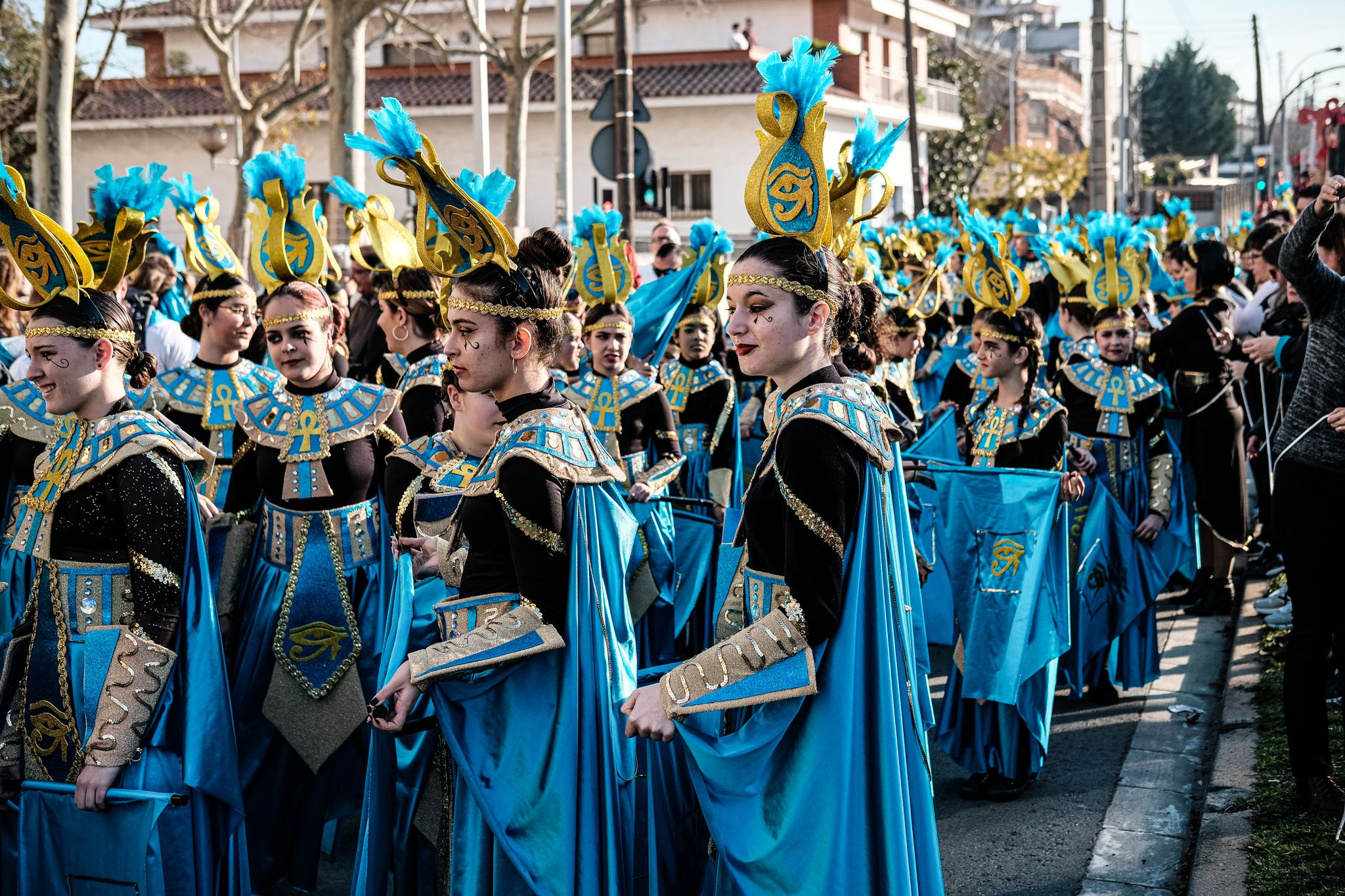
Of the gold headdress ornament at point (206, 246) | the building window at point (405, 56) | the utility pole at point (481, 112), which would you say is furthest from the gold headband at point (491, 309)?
the building window at point (405, 56)

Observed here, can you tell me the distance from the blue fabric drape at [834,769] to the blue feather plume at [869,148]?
0.95 meters

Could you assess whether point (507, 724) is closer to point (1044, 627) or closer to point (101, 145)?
point (1044, 627)

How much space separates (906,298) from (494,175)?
25.7 feet

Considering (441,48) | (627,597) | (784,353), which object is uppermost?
(441,48)

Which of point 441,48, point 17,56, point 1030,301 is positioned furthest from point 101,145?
point 1030,301

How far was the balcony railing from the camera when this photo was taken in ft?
139

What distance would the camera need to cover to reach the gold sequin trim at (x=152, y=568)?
364 centimetres

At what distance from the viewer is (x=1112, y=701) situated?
7145 millimetres

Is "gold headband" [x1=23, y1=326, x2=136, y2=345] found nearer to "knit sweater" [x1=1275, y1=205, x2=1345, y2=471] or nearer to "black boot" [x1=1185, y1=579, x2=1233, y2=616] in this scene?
"knit sweater" [x1=1275, y1=205, x2=1345, y2=471]

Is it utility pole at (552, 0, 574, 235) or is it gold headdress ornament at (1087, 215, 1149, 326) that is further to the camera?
utility pole at (552, 0, 574, 235)

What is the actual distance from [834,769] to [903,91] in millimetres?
45177

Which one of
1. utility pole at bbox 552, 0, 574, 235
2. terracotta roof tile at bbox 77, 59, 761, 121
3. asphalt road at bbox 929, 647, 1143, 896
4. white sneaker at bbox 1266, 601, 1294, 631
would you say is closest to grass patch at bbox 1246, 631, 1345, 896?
asphalt road at bbox 929, 647, 1143, 896

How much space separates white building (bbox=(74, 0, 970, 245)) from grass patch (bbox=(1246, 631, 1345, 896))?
27195mm

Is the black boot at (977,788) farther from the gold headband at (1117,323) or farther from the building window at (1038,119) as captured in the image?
the building window at (1038,119)
